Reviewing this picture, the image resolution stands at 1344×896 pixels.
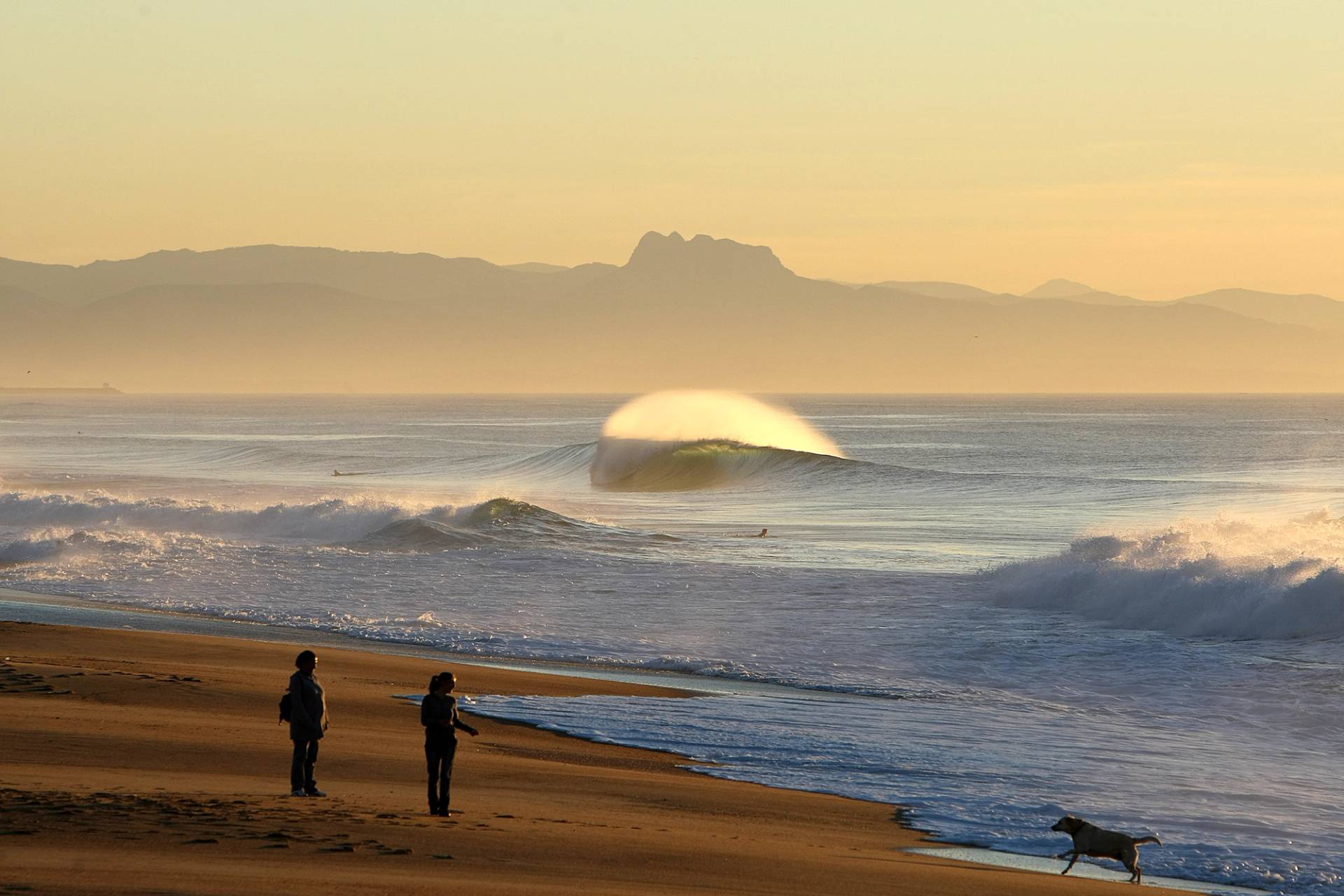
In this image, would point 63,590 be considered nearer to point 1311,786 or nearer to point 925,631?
point 925,631

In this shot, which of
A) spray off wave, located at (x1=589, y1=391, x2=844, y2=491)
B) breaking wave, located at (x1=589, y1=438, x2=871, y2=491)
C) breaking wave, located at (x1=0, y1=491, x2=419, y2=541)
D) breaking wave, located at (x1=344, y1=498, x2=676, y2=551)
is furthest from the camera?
spray off wave, located at (x1=589, y1=391, x2=844, y2=491)

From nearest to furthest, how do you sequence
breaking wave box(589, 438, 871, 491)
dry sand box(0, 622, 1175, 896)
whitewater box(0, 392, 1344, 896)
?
1. dry sand box(0, 622, 1175, 896)
2. whitewater box(0, 392, 1344, 896)
3. breaking wave box(589, 438, 871, 491)

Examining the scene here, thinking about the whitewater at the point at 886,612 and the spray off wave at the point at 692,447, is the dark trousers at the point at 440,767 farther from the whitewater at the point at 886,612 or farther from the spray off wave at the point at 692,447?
the spray off wave at the point at 692,447

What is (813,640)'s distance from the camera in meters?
18.2

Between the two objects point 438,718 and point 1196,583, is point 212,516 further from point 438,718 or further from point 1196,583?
point 438,718

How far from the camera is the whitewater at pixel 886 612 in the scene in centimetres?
1086

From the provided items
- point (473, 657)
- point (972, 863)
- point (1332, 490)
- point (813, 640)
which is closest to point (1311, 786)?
point (972, 863)

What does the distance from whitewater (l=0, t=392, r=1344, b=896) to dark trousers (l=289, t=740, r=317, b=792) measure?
3.49 m

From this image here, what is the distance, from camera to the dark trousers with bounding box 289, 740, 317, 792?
870 centimetres

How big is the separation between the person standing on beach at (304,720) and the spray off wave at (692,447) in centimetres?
4641

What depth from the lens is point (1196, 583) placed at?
67.2 feet

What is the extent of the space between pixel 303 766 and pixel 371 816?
2.30ft

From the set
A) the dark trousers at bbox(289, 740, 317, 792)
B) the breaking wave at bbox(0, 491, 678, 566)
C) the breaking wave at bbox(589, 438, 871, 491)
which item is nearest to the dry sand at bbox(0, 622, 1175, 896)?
the dark trousers at bbox(289, 740, 317, 792)

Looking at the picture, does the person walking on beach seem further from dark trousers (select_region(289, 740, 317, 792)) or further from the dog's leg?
the dog's leg
